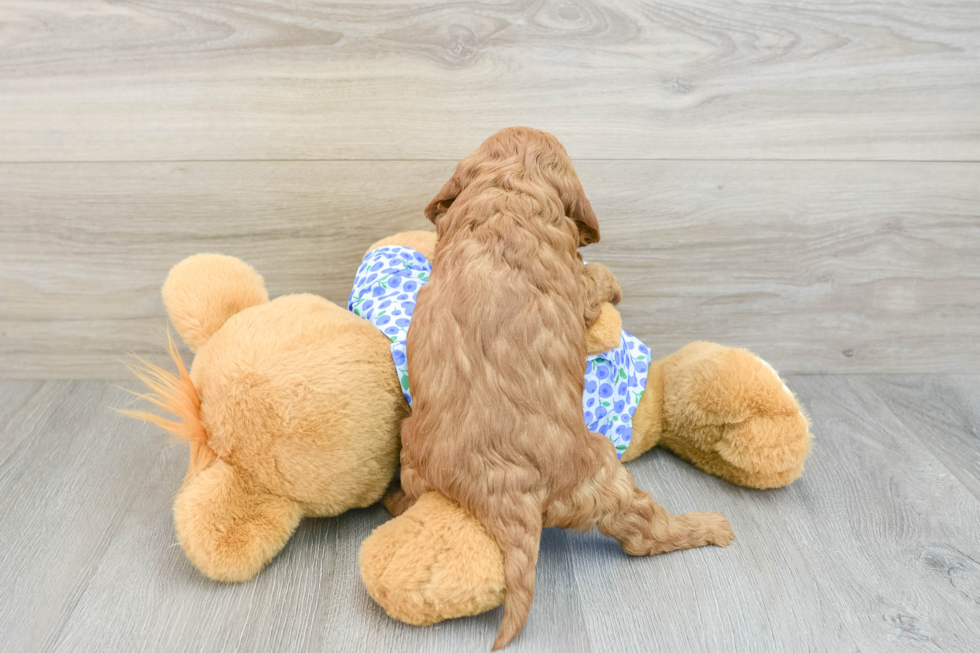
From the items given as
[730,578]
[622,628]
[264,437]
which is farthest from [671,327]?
[264,437]

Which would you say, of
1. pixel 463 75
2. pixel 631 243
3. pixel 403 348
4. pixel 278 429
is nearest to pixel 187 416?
pixel 278 429

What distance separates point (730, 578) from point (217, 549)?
25.3 inches

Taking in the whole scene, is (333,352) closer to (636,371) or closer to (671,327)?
(636,371)

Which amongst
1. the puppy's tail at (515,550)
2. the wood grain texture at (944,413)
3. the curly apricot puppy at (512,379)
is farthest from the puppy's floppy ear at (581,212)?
the wood grain texture at (944,413)

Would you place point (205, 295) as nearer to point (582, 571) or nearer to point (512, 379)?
point (512, 379)

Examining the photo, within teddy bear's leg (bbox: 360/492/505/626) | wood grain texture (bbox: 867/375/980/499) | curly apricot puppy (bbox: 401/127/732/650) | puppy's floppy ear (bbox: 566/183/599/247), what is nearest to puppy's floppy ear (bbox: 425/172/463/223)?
curly apricot puppy (bbox: 401/127/732/650)

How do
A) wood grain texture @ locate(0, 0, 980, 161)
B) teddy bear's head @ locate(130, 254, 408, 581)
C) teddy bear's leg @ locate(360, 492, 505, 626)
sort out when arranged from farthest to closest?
wood grain texture @ locate(0, 0, 980, 161) → teddy bear's head @ locate(130, 254, 408, 581) → teddy bear's leg @ locate(360, 492, 505, 626)

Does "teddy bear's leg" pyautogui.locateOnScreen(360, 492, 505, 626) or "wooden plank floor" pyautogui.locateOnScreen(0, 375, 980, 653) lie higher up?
"teddy bear's leg" pyautogui.locateOnScreen(360, 492, 505, 626)

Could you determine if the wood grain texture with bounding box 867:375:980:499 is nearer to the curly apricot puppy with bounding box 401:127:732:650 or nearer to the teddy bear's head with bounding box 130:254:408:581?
the curly apricot puppy with bounding box 401:127:732:650

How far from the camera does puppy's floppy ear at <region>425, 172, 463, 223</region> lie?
2.89 feet

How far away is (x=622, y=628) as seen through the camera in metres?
0.79

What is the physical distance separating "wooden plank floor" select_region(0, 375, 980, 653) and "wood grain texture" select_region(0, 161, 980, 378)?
250mm

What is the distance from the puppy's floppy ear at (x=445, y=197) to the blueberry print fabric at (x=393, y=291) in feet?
0.39

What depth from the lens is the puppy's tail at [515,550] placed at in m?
0.73
